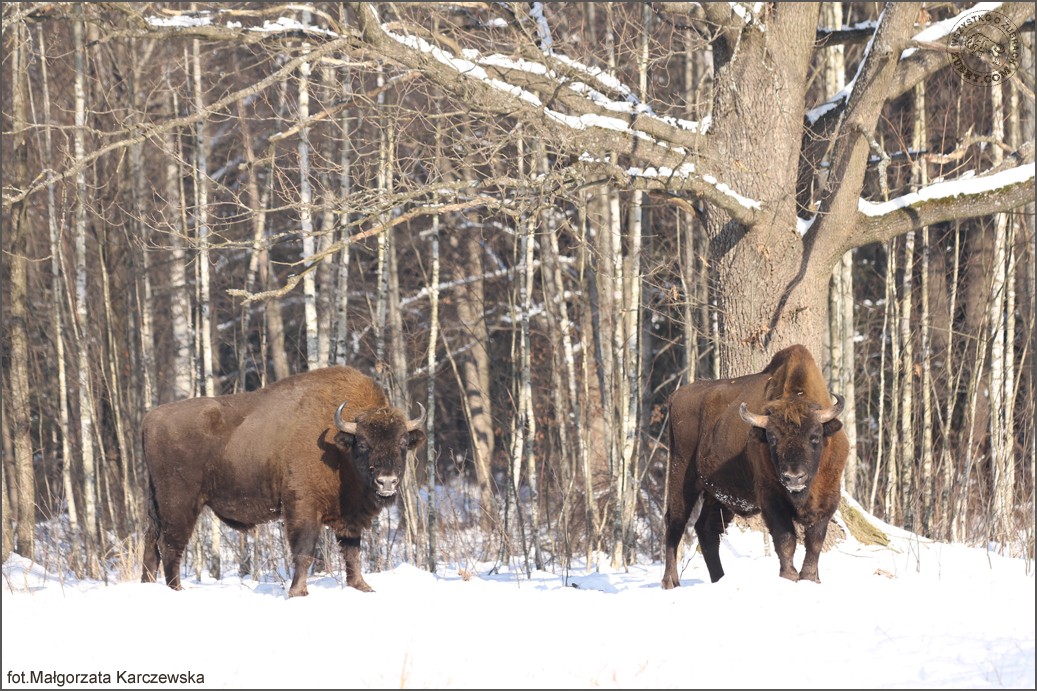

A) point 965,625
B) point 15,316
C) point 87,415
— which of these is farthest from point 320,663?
point 15,316

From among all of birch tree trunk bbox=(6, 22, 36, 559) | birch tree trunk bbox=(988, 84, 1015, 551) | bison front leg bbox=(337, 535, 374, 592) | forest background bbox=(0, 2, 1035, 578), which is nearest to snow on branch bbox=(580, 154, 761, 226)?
forest background bbox=(0, 2, 1035, 578)

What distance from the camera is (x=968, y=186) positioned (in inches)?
406

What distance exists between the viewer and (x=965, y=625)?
6.86 meters

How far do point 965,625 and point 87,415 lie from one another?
11486 mm

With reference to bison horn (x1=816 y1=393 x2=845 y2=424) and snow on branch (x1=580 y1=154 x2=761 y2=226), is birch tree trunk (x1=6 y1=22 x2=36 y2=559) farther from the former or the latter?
bison horn (x1=816 y1=393 x2=845 y2=424)

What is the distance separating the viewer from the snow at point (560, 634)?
5.84m

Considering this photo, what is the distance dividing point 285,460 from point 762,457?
3.84 m

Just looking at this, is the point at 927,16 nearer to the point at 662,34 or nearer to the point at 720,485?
the point at 720,485

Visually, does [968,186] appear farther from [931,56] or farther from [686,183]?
[686,183]

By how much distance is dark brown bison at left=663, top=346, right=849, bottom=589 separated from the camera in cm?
845

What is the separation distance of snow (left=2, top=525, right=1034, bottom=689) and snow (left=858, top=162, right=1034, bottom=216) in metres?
3.31

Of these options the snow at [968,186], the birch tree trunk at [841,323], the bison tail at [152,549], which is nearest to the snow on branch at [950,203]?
the snow at [968,186]

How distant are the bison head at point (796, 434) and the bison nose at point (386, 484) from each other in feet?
8.79

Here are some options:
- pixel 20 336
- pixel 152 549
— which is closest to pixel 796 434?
pixel 152 549
